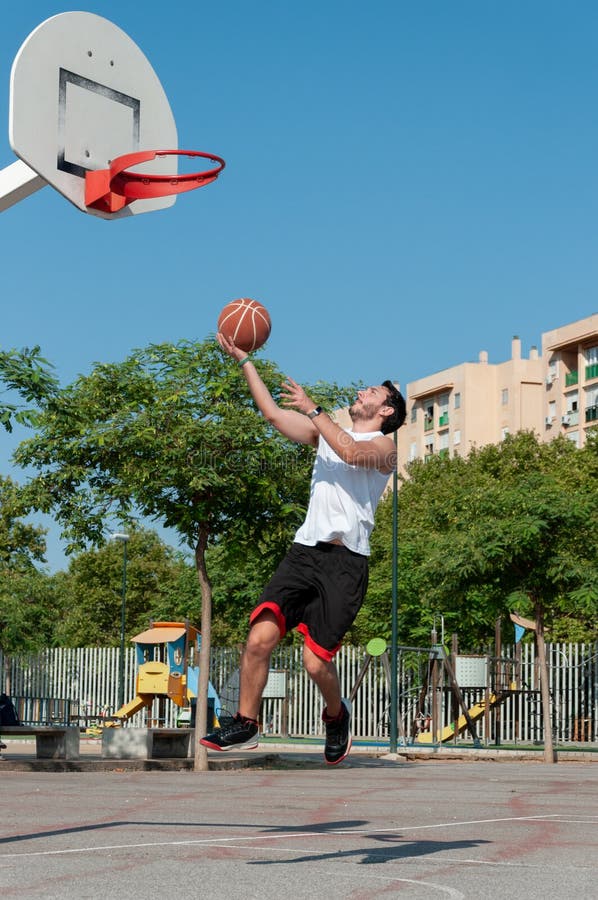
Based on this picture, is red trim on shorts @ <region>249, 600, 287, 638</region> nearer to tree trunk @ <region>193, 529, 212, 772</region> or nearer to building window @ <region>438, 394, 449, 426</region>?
tree trunk @ <region>193, 529, 212, 772</region>

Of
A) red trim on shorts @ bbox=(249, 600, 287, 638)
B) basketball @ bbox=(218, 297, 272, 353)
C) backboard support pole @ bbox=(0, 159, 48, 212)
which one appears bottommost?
red trim on shorts @ bbox=(249, 600, 287, 638)

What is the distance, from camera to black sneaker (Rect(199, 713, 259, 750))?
7727mm

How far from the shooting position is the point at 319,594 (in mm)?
7887

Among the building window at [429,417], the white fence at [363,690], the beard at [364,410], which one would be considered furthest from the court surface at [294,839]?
the building window at [429,417]

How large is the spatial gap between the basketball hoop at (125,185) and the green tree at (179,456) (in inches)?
384

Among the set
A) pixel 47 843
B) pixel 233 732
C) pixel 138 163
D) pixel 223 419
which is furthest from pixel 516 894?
pixel 223 419

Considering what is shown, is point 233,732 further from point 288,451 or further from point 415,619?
point 415,619

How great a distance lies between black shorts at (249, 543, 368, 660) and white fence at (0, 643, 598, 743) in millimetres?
23227

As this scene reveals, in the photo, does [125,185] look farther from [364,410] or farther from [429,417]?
[429,417]

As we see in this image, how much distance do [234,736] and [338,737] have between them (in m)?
0.80

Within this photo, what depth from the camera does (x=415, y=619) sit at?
156 ft

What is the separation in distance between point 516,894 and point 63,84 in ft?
21.3

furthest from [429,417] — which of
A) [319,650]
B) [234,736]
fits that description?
[234,736]

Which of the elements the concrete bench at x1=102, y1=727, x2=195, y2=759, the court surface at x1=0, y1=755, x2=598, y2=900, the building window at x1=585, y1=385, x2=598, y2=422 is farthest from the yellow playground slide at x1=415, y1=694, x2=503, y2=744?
the building window at x1=585, y1=385, x2=598, y2=422
